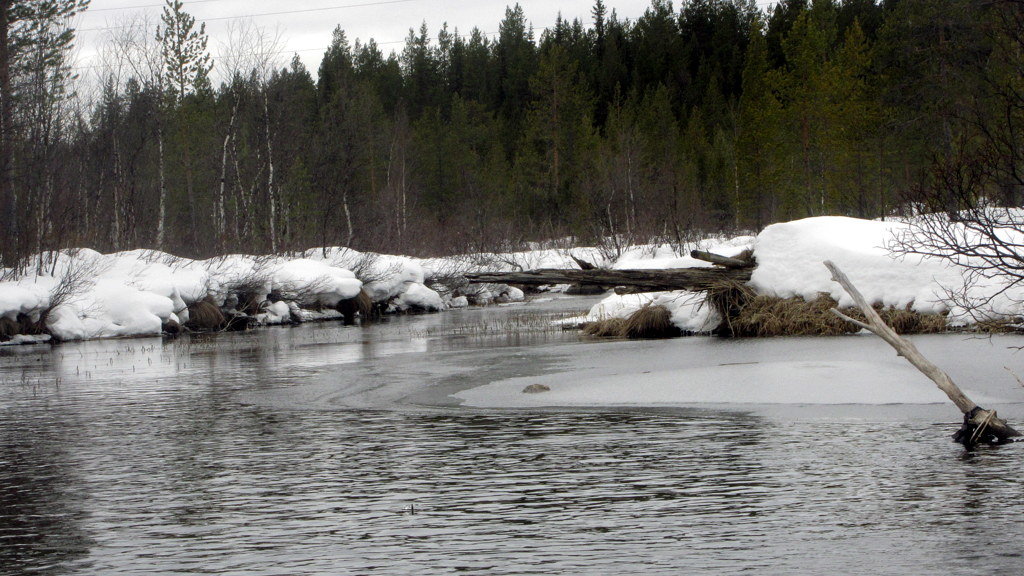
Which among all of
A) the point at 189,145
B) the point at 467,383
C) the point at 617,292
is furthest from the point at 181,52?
the point at 467,383

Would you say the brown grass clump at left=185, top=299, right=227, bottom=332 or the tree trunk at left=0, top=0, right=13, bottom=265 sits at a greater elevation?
the tree trunk at left=0, top=0, right=13, bottom=265

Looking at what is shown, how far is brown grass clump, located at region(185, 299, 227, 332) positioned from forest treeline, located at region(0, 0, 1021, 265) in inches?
153

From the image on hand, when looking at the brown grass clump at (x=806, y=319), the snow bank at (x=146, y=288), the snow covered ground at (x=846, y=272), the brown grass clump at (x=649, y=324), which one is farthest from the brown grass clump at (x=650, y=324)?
the snow bank at (x=146, y=288)

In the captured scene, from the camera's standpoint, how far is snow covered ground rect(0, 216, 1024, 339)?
1998 centimetres

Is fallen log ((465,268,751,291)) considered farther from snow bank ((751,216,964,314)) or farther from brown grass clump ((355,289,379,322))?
brown grass clump ((355,289,379,322))

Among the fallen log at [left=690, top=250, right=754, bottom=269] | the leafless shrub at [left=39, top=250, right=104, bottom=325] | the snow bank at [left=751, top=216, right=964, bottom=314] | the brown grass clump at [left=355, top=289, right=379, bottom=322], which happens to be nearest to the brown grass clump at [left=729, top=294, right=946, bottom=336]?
the snow bank at [left=751, top=216, right=964, bottom=314]

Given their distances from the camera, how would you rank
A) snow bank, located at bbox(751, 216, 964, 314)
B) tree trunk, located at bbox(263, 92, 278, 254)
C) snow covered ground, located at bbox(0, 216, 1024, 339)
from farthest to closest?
tree trunk, located at bbox(263, 92, 278, 254) → snow covered ground, located at bbox(0, 216, 1024, 339) → snow bank, located at bbox(751, 216, 964, 314)

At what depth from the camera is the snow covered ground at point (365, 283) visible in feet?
65.6

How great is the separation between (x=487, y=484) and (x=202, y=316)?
23.6 metres

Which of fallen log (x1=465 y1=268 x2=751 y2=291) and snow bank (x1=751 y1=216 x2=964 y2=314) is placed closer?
snow bank (x1=751 y1=216 x2=964 y2=314)

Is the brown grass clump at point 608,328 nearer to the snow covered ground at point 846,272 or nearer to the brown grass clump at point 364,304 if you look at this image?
the snow covered ground at point 846,272

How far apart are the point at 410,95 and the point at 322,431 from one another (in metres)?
94.5

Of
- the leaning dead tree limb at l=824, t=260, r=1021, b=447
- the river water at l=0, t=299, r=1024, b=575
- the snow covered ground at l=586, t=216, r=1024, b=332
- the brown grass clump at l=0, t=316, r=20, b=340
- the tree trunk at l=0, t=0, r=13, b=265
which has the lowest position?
the river water at l=0, t=299, r=1024, b=575

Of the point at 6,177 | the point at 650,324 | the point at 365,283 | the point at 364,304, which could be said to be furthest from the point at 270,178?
the point at 650,324
